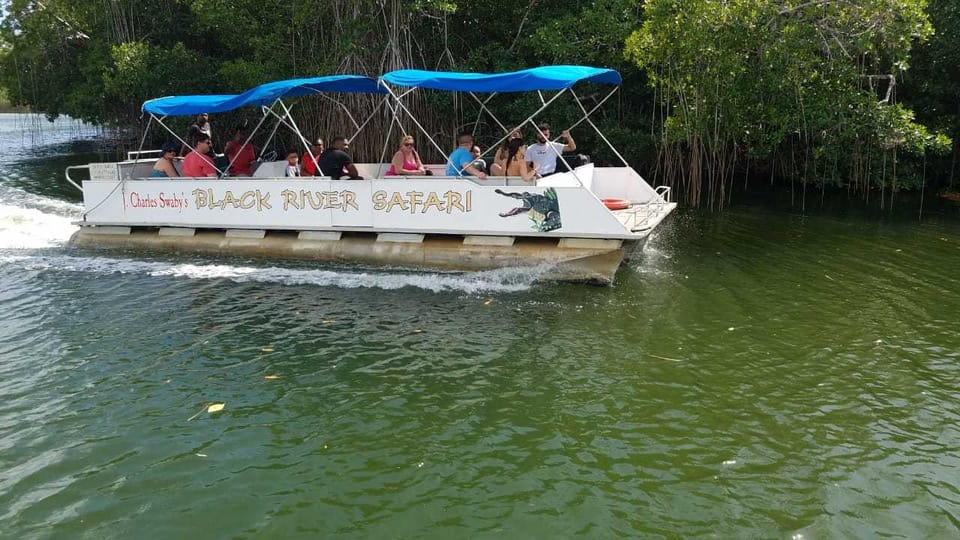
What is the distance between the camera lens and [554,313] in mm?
8602

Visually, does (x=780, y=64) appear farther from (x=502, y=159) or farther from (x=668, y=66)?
(x=502, y=159)

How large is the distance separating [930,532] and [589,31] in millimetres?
14820

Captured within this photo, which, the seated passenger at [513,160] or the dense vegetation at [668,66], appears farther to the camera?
the dense vegetation at [668,66]

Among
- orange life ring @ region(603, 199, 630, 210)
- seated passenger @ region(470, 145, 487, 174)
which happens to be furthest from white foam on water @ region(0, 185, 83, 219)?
orange life ring @ region(603, 199, 630, 210)

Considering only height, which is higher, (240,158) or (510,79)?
(510,79)

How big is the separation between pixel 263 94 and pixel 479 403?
6.95m

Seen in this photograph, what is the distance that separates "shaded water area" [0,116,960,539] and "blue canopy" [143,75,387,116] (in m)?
2.79

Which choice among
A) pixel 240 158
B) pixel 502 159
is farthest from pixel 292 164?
pixel 502 159

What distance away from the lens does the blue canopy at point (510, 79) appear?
9531 mm

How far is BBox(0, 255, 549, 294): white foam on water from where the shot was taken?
9.77 metres

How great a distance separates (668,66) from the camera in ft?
50.2

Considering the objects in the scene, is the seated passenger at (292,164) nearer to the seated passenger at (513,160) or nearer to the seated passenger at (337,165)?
the seated passenger at (337,165)

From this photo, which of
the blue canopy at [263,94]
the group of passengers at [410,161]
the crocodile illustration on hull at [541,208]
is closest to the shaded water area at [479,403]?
the crocodile illustration on hull at [541,208]

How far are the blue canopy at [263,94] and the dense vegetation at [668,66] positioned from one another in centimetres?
638
